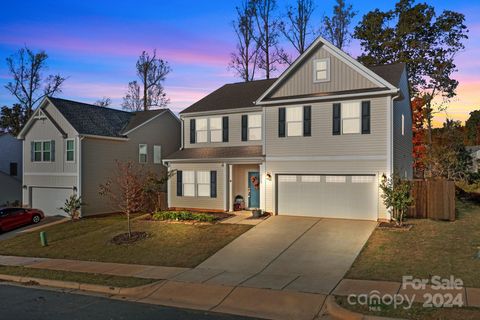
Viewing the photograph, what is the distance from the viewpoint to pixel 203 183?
2522 centimetres

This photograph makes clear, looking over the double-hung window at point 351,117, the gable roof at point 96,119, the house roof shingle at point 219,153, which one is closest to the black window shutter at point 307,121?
the double-hung window at point 351,117

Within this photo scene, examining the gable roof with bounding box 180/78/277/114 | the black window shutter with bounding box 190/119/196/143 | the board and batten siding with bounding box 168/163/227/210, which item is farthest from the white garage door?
the gable roof with bounding box 180/78/277/114

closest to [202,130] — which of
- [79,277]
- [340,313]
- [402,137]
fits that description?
[402,137]

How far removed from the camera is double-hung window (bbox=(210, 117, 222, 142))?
86.4 ft

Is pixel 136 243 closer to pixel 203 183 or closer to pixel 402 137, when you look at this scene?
pixel 203 183

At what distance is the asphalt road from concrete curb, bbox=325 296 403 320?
80.8 inches

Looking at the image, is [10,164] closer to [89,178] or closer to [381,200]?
[89,178]

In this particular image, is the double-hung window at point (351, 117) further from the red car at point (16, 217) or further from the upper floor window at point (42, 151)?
the red car at point (16, 217)

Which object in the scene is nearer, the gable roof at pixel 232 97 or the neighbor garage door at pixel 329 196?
the neighbor garage door at pixel 329 196

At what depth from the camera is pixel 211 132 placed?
2669 cm

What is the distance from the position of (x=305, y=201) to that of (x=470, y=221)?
7.39m

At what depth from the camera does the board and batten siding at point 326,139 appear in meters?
20.0

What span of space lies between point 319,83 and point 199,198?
944 centimetres

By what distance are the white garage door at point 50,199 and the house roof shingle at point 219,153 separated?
7.72m
